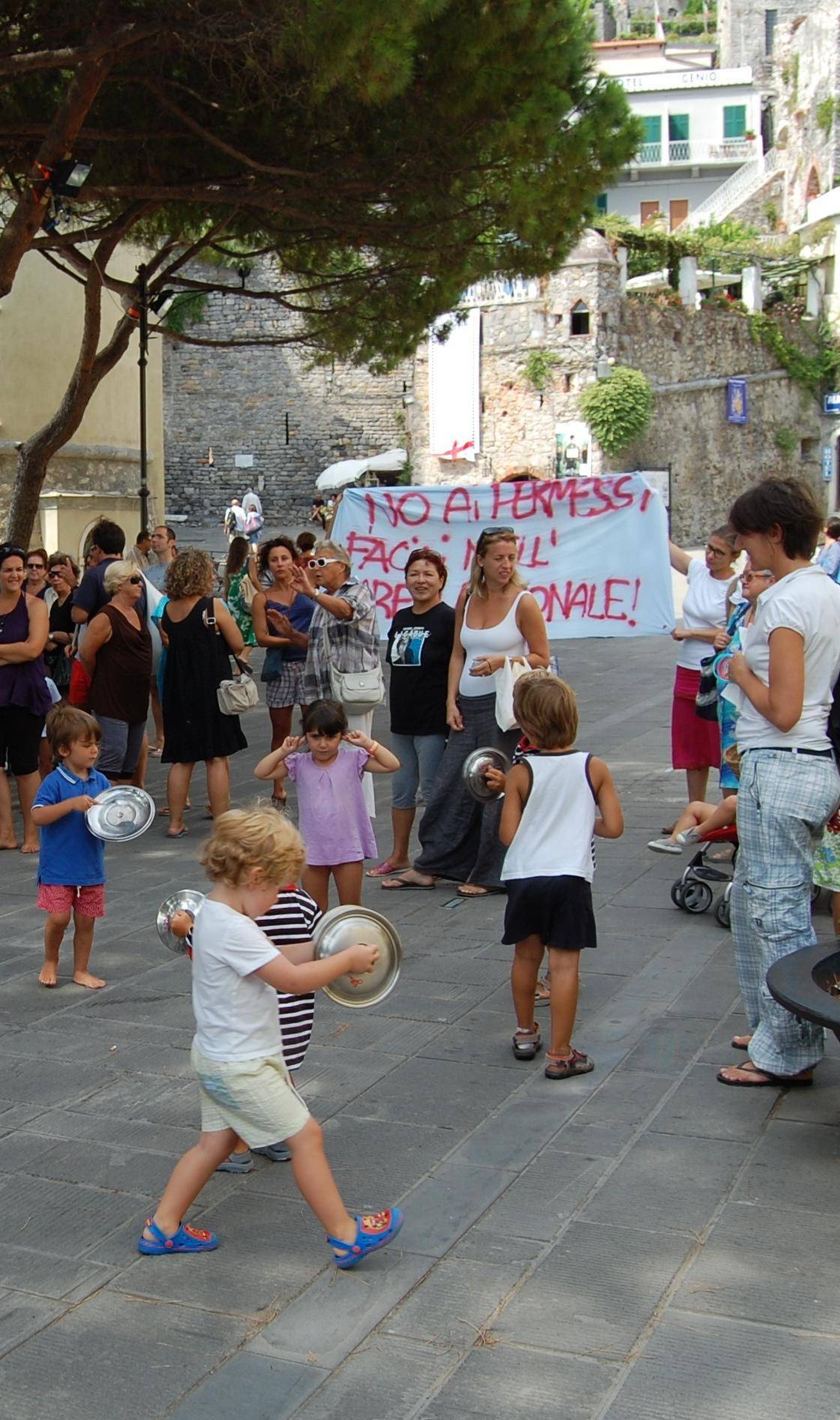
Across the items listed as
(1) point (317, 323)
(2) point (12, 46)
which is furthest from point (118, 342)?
(2) point (12, 46)

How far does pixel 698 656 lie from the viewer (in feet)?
25.7

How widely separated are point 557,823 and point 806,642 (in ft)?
3.27

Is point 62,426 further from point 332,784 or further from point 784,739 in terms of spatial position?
point 784,739

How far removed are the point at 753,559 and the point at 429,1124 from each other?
198cm

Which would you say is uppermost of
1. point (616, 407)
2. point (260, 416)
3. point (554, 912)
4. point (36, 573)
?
point (260, 416)

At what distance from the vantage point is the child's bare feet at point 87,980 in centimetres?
588

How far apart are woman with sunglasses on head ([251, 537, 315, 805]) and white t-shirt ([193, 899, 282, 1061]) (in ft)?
18.3

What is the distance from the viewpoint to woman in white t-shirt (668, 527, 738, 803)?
7734mm

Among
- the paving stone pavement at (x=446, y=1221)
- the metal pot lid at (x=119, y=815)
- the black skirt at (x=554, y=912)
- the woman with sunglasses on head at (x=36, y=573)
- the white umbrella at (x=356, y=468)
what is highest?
the white umbrella at (x=356, y=468)

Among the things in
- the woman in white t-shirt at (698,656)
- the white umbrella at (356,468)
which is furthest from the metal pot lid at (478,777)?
the white umbrella at (356,468)

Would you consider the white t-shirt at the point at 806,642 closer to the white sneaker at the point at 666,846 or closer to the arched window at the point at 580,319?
the white sneaker at the point at 666,846

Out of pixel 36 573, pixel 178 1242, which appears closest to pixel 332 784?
pixel 178 1242

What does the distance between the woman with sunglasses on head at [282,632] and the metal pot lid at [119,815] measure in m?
3.36

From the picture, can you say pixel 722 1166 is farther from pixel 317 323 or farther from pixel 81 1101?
pixel 317 323
